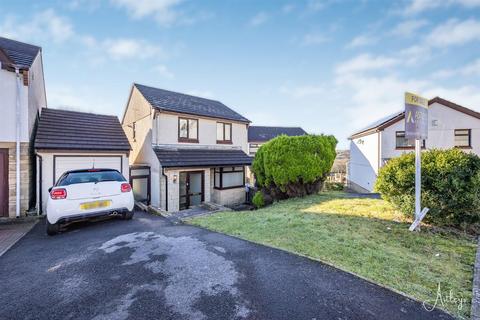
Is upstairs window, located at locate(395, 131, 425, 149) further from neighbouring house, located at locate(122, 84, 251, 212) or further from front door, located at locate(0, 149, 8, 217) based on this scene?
front door, located at locate(0, 149, 8, 217)

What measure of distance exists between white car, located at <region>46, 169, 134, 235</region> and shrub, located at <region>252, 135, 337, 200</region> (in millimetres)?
7405

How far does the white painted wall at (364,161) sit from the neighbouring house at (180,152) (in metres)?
10.9

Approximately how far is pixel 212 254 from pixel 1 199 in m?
8.65

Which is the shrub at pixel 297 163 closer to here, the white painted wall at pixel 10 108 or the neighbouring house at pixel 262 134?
the white painted wall at pixel 10 108

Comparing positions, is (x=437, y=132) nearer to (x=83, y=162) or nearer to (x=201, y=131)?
(x=201, y=131)

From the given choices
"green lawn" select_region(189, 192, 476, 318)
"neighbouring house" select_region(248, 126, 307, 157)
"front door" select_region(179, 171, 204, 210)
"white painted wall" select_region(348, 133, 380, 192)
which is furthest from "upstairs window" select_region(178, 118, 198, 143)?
"neighbouring house" select_region(248, 126, 307, 157)

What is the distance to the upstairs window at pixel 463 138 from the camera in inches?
661

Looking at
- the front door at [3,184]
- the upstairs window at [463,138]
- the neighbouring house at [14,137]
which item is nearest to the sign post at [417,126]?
the neighbouring house at [14,137]

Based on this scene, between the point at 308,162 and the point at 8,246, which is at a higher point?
the point at 308,162

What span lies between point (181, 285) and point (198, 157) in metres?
10.2

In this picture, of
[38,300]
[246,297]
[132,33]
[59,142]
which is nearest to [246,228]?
[246,297]

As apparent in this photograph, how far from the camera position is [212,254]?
15.0ft

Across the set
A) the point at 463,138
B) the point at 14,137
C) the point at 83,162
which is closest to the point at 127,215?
the point at 83,162

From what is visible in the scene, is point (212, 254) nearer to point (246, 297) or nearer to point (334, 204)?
point (246, 297)
